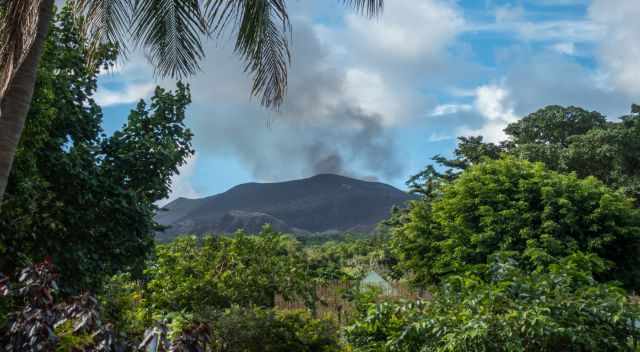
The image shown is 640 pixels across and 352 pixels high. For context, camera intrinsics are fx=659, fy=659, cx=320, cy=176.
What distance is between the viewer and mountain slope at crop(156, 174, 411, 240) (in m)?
114

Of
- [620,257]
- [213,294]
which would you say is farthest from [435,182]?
[213,294]

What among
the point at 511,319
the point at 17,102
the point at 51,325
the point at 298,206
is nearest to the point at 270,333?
the point at 511,319

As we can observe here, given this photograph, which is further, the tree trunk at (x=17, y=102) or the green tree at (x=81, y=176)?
the green tree at (x=81, y=176)

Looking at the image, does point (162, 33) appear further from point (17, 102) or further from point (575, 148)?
point (575, 148)

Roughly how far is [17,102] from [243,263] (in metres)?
7.05

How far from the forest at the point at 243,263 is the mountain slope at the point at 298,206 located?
87479 mm

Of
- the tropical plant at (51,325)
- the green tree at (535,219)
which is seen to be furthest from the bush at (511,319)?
the green tree at (535,219)

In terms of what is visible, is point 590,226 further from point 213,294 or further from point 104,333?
point 104,333

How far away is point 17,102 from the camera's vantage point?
526 cm

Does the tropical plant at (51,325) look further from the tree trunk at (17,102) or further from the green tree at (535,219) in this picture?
the green tree at (535,219)

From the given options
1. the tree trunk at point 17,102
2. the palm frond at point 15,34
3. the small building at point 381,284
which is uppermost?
the palm frond at point 15,34

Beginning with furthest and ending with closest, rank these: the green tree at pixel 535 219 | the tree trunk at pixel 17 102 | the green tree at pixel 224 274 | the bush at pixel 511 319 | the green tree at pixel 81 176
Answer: the green tree at pixel 535 219 < the green tree at pixel 224 274 < the green tree at pixel 81 176 < the bush at pixel 511 319 < the tree trunk at pixel 17 102

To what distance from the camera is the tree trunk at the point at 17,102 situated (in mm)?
5090

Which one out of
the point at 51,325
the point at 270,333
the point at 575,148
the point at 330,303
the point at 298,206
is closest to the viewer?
the point at 51,325
